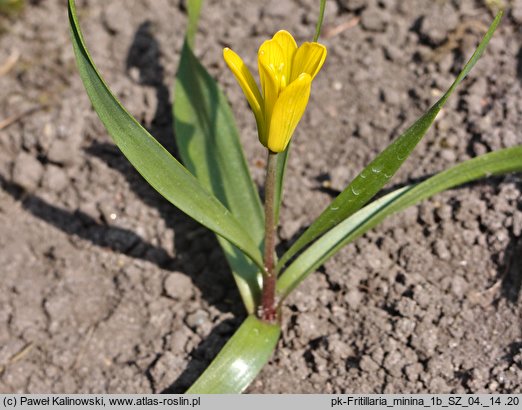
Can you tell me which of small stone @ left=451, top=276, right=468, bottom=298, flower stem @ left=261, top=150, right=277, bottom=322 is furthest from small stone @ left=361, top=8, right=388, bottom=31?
flower stem @ left=261, top=150, right=277, bottom=322

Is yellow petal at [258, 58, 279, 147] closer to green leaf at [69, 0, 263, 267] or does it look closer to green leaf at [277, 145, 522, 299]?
green leaf at [69, 0, 263, 267]

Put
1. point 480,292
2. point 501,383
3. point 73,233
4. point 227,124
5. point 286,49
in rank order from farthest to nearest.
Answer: point 73,233 → point 227,124 → point 480,292 → point 501,383 → point 286,49

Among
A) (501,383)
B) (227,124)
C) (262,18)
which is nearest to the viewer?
(501,383)

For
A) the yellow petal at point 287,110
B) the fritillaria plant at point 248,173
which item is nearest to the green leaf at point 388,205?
the fritillaria plant at point 248,173

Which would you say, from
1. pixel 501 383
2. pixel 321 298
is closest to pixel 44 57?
pixel 321 298

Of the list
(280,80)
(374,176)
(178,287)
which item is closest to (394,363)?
(374,176)

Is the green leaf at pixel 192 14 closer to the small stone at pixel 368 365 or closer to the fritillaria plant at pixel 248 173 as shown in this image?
the fritillaria plant at pixel 248 173
